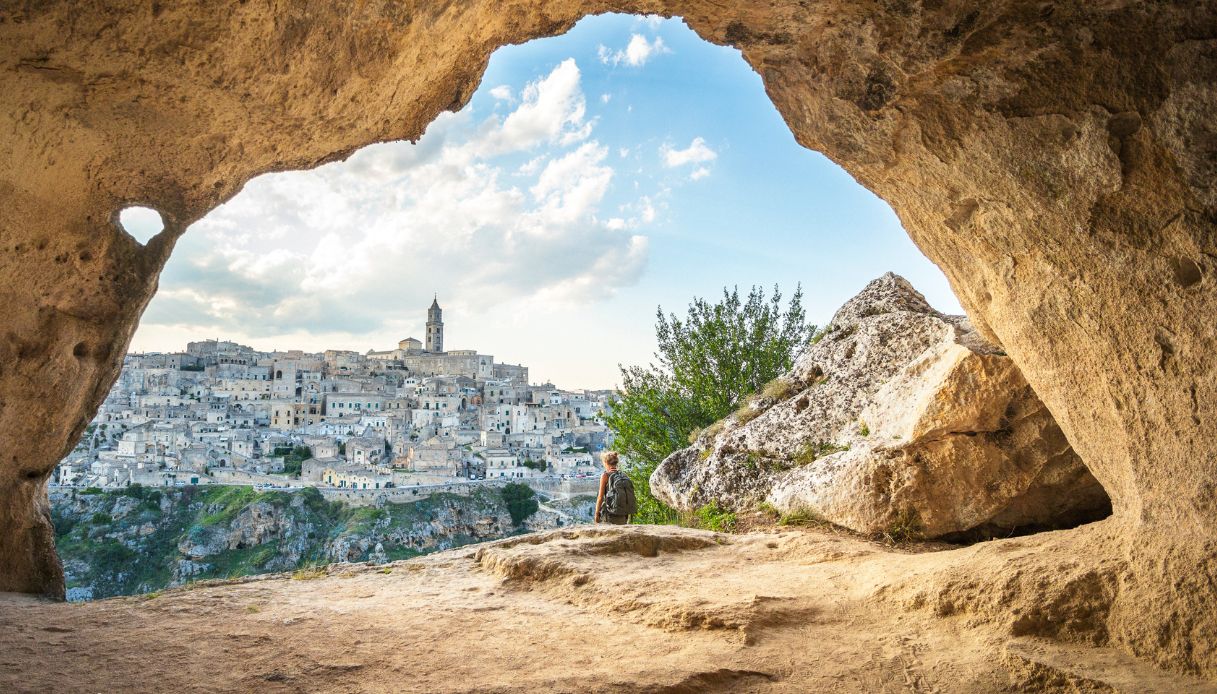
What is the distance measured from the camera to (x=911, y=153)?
4.57 meters

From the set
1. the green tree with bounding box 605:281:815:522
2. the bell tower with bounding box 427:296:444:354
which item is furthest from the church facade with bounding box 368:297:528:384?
the green tree with bounding box 605:281:815:522

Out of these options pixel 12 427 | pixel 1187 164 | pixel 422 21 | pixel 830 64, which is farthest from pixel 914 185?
pixel 12 427

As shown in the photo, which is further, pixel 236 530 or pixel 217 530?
pixel 236 530

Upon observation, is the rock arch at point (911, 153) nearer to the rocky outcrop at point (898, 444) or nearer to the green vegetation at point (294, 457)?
the rocky outcrop at point (898, 444)

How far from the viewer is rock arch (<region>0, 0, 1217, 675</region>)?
3449mm

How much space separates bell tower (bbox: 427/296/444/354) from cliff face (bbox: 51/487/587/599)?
7682 centimetres

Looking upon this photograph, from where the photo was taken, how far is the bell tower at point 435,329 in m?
138

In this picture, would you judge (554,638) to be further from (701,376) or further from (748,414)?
(701,376)

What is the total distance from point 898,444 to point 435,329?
454 ft

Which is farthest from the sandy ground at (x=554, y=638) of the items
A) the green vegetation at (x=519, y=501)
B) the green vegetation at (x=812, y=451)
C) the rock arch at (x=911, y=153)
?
the green vegetation at (x=519, y=501)

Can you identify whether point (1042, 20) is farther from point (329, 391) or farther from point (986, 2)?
point (329, 391)

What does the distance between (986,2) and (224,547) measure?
62409mm

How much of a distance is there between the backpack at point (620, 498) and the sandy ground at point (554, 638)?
2.89 m

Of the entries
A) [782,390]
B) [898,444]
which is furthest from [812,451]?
[898,444]
